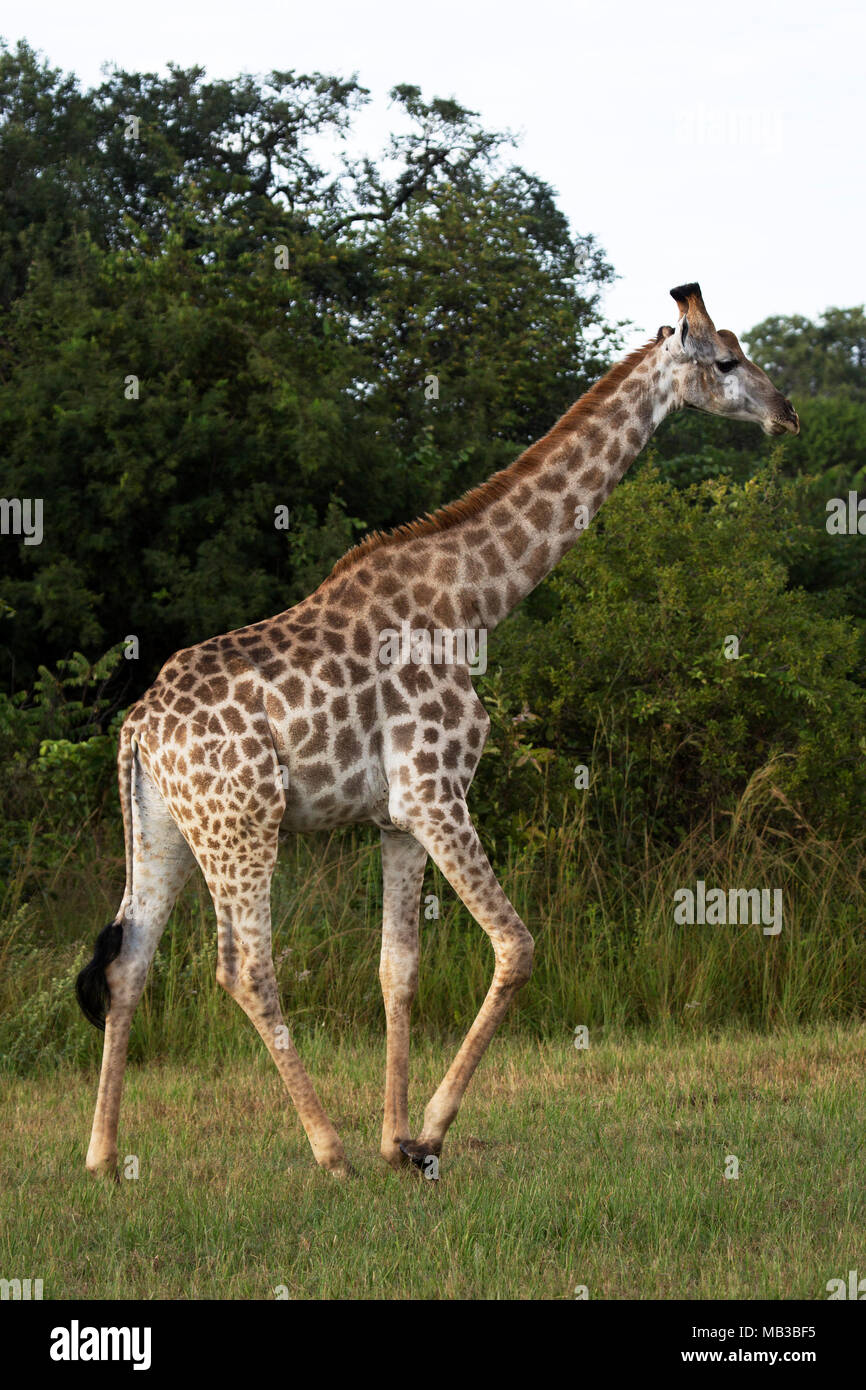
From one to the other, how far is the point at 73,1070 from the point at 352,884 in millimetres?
2227

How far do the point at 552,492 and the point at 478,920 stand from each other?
1.71 meters

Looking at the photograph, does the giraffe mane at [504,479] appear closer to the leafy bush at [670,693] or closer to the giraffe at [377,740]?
the giraffe at [377,740]

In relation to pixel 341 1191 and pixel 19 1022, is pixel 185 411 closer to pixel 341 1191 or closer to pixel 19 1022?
pixel 19 1022

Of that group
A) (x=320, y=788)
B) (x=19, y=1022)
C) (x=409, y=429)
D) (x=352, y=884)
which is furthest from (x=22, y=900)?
(x=409, y=429)

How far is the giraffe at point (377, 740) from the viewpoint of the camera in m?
5.23

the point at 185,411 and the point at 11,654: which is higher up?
the point at 185,411

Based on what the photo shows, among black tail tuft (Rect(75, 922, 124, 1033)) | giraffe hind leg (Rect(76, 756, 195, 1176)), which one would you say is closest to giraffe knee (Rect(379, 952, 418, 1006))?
giraffe hind leg (Rect(76, 756, 195, 1176))

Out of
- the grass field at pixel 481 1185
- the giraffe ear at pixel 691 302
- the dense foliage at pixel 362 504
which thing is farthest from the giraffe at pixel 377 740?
the dense foliage at pixel 362 504

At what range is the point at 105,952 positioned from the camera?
5520mm

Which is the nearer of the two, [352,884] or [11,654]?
[352,884]

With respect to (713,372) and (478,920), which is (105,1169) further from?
(713,372)

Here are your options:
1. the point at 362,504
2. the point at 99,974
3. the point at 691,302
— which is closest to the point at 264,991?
the point at 99,974

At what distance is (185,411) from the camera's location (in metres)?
11.9

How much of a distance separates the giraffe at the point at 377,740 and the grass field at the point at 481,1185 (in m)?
0.34
